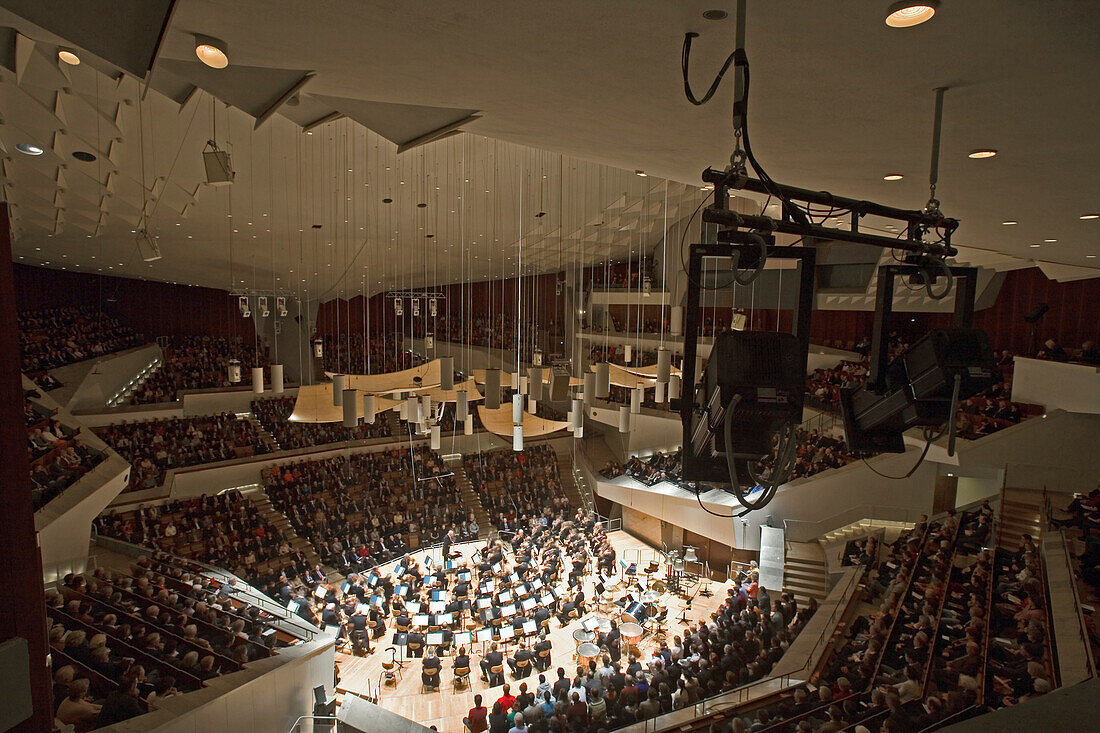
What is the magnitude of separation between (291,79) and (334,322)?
24934 millimetres

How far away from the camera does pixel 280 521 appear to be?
53.2 feet

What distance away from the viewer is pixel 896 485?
1347 cm

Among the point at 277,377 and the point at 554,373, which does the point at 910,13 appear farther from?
the point at 277,377

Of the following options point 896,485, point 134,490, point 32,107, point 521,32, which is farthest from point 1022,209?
point 134,490

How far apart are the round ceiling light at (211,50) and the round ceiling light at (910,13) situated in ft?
7.99

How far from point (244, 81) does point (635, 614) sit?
11.1 meters

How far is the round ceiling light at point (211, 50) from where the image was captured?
2351 mm

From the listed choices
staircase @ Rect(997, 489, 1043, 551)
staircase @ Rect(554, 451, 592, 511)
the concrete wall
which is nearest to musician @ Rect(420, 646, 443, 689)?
staircase @ Rect(997, 489, 1043, 551)

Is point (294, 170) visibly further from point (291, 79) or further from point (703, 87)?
point (703, 87)

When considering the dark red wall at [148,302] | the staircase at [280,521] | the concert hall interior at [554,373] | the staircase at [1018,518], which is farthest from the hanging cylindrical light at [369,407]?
the dark red wall at [148,302]

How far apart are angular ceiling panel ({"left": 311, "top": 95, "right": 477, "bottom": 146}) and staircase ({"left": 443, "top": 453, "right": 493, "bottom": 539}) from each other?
13910 millimetres

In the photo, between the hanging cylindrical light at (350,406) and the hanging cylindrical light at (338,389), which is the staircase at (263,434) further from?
the hanging cylindrical light at (350,406)

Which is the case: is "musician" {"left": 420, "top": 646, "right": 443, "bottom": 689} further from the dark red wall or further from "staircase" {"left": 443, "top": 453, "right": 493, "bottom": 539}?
the dark red wall

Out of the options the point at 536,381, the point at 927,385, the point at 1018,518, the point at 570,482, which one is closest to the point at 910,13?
the point at 927,385
